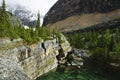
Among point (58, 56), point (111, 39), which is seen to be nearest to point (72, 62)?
point (58, 56)

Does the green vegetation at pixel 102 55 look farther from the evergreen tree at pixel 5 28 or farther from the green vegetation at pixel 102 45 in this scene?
the evergreen tree at pixel 5 28

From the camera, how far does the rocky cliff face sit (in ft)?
223

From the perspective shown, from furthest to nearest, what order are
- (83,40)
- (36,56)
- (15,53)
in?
(83,40) → (36,56) → (15,53)

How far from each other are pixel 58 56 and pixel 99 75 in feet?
106

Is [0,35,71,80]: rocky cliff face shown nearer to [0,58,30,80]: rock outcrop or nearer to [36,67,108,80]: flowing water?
[36,67,108,80]: flowing water

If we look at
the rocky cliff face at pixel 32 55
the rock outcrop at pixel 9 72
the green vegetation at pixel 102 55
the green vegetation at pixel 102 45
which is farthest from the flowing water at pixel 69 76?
the rock outcrop at pixel 9 72

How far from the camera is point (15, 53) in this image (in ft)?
232

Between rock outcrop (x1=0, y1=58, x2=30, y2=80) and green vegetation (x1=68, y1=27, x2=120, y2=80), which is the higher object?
rock outcrop (x1=0, y1=58, x2=30, y2=80)

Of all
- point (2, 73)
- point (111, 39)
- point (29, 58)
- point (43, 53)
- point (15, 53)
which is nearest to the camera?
point (2, 73)

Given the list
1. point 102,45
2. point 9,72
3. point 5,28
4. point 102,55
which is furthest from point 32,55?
point 102,45

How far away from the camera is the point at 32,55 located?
83.6 meters

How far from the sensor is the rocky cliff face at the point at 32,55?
6783 cm

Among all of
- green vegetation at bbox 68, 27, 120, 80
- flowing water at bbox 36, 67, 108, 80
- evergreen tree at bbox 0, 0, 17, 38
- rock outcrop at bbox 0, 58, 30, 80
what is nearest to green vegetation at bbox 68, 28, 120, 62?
green vegetation at bbox 68, 27, 120, 80

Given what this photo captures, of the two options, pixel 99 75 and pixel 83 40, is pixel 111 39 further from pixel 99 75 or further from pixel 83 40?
pixel 99 75
